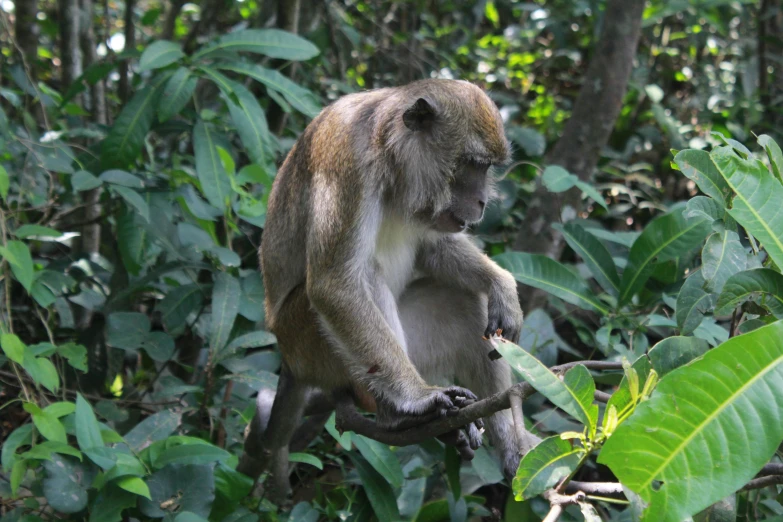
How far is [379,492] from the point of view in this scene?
14.6 ft

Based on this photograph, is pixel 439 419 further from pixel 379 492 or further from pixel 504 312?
pixel 379 492

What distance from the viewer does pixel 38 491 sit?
13.3 feet

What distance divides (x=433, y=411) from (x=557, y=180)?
2307mm

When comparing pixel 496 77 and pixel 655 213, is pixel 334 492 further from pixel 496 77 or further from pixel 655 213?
pixel 496 77

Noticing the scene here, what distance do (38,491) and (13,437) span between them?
1.03ft

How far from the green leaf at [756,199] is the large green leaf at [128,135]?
4.06 meters

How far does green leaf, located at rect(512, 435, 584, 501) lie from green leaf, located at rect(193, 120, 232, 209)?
3128 millimetres

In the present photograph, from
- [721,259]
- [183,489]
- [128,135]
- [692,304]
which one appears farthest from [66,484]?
[721,259]

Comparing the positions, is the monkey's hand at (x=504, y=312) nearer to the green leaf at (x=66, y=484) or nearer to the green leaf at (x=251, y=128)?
the green leaf at (x=251, y=128)

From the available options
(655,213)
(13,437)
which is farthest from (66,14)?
(655,213)

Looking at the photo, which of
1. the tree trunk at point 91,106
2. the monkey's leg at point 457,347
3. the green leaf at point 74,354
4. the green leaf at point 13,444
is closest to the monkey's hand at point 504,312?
the monkey's leg at point 457,347

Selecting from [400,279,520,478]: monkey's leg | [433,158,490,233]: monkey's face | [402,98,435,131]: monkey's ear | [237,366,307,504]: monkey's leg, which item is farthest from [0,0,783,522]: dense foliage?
[402,98,435,131]: monkey's ear

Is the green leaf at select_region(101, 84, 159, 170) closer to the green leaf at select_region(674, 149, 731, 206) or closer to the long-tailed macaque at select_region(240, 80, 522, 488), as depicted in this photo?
the long-tailed macaque at select_region(240, 80, 522, 488)

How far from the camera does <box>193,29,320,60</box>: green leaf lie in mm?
5621
